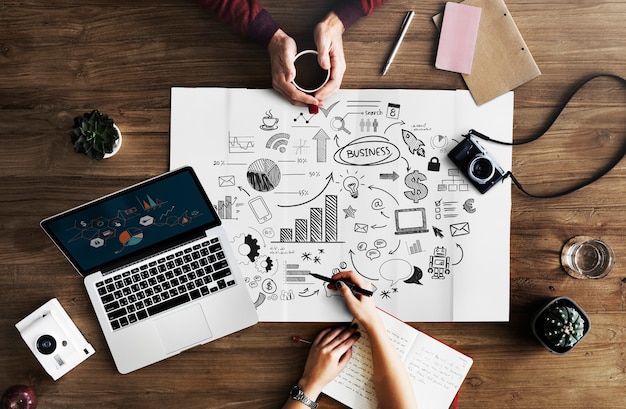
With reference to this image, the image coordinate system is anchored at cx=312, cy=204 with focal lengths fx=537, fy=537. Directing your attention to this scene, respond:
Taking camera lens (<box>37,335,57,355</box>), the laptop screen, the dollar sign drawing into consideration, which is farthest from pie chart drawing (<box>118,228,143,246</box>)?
the dollar sign drawing

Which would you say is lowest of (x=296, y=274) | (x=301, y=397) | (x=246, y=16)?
(x=301, y=397)

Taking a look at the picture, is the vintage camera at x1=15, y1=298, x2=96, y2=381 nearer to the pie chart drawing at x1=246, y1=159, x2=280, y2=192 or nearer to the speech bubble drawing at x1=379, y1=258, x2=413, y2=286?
the pie chart drawing at x1=246, y1=159, x2=280, y2=192

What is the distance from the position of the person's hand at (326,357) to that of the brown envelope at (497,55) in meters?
0.60

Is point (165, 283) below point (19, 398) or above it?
above

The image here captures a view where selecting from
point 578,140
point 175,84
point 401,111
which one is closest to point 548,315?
point 578,140

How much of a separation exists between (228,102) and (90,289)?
50 cm

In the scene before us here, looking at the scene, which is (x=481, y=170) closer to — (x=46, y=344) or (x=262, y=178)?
(x=262, y=178)

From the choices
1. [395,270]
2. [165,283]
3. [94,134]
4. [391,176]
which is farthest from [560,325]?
[94,134]

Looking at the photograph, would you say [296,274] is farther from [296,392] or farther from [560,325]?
[560,325]

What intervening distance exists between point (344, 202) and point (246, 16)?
0.44 m

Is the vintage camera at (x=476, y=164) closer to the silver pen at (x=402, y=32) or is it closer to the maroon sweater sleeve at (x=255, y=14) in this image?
the silver pen at (x=402, y=32)

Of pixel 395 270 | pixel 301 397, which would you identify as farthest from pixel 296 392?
pixel 395 270

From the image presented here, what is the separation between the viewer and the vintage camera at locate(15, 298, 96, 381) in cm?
112

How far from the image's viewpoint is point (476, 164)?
3.76 feet
